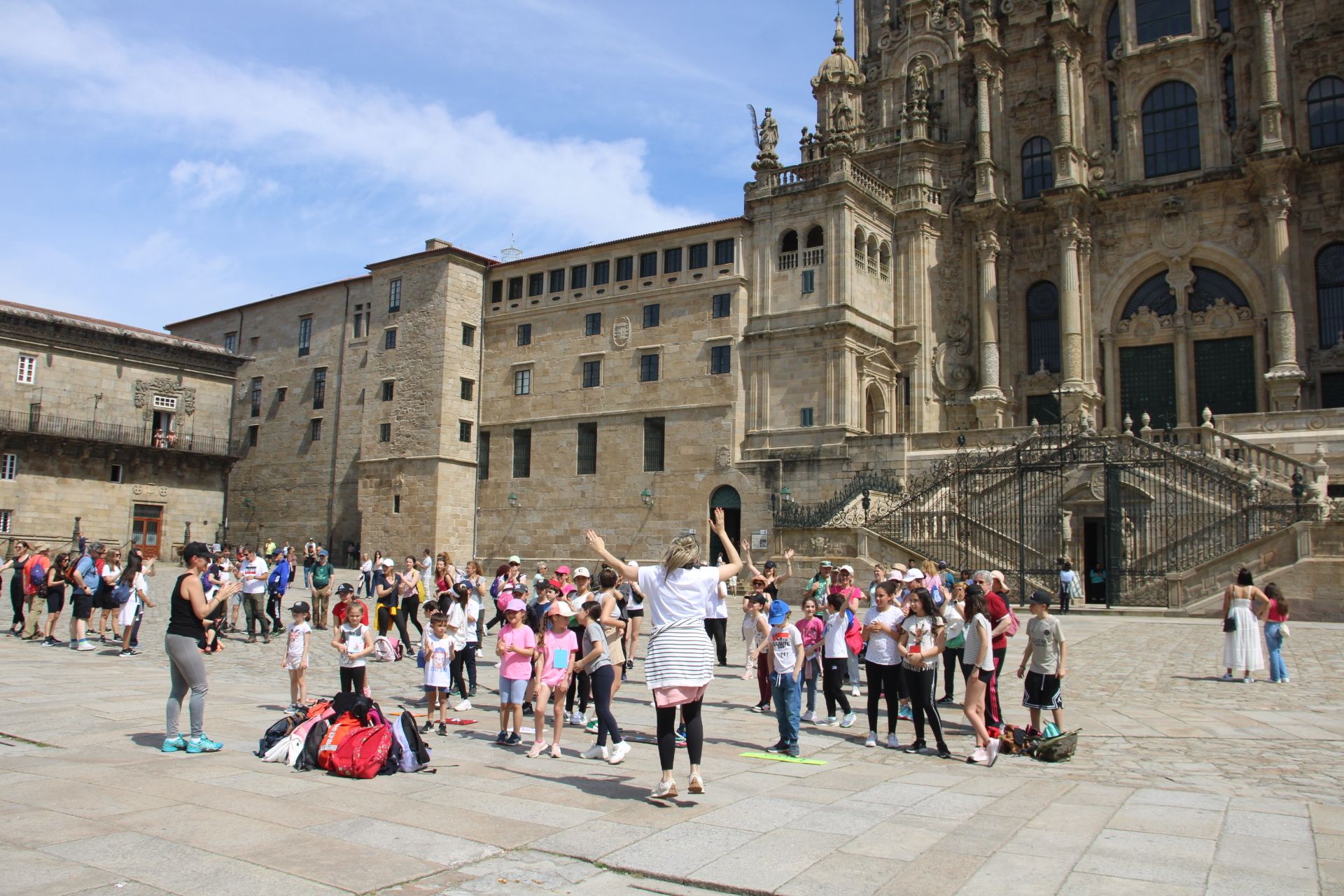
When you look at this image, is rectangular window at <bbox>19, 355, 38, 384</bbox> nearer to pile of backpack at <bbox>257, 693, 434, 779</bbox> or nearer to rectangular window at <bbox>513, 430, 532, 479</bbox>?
rectangular window at <bbox>513, 430, 532, 479</bbox>

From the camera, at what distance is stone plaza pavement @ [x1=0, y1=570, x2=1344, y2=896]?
5820 mm

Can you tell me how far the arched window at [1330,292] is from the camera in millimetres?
34219

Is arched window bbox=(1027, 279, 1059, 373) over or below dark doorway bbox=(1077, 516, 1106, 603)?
over

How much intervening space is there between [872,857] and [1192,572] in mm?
20166

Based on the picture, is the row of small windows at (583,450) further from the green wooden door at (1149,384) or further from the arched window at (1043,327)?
the green wooden door at (1149,384)

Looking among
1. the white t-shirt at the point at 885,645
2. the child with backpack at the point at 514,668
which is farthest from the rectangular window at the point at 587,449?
the white t-shirt at the point at 885,645

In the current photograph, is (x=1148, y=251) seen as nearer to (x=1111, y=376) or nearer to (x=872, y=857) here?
(x=1111, y=376)

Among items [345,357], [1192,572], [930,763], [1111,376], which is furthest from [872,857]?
[345,357]

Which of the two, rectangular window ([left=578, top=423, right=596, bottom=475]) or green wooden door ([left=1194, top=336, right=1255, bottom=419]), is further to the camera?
rectangular window ([left=578, top=423, right=596, bottom=475])

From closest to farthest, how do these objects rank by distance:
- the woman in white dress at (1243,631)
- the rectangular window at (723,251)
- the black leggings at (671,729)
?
1. the black leggings at (671,729)
2. the woman in white dress at (1243,631)
3. the rectangular window at (723,251)

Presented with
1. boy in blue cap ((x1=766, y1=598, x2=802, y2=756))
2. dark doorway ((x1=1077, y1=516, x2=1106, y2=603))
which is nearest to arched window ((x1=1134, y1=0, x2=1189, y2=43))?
dark doorway ((x1=1077, y1=516, x2=1106, y2=603))

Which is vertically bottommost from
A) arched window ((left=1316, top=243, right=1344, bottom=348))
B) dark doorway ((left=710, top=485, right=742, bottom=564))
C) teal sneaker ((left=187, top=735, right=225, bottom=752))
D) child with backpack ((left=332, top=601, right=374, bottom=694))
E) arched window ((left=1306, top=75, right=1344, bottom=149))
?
teal sneaker ((left=187, top=735, right=225, bottom=752))

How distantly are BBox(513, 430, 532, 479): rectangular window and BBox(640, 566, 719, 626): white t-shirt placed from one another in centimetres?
3605

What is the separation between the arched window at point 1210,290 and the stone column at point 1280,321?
75.4 inches
